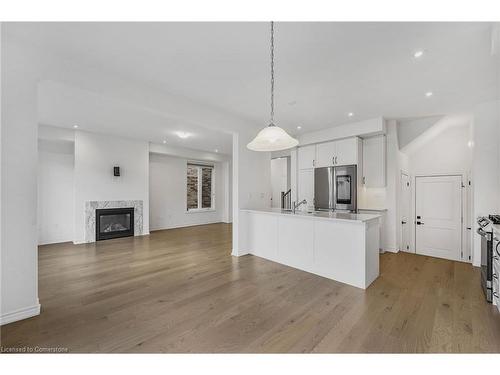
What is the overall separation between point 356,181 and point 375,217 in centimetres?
165

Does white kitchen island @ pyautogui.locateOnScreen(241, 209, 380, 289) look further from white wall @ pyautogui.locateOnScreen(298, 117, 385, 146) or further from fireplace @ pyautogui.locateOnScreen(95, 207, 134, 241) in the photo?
fireplace @ pyautogui.locateOnScreen(95, 207, 134, 241)

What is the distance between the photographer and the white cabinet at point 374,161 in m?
4.88

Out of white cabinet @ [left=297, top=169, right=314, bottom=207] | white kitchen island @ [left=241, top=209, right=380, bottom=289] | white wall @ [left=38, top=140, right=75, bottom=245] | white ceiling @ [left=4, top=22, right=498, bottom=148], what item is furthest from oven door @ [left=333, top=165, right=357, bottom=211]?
white wall @ [left=38, top=140, right=75, bottom=245]

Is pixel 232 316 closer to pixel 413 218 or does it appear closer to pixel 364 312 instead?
pixel 364 312

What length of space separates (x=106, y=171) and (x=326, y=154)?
5527mm

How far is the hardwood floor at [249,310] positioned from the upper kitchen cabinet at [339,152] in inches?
88.1

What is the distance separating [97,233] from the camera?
5.77 m

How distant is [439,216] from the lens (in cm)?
474

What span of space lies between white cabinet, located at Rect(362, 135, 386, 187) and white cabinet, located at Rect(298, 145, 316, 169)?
3.72 ft

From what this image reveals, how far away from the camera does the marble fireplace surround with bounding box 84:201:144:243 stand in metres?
5.62

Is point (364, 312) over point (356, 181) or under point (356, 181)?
under

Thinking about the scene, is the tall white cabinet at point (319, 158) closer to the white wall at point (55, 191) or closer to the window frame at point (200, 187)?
the window frame at point (200, 187)
